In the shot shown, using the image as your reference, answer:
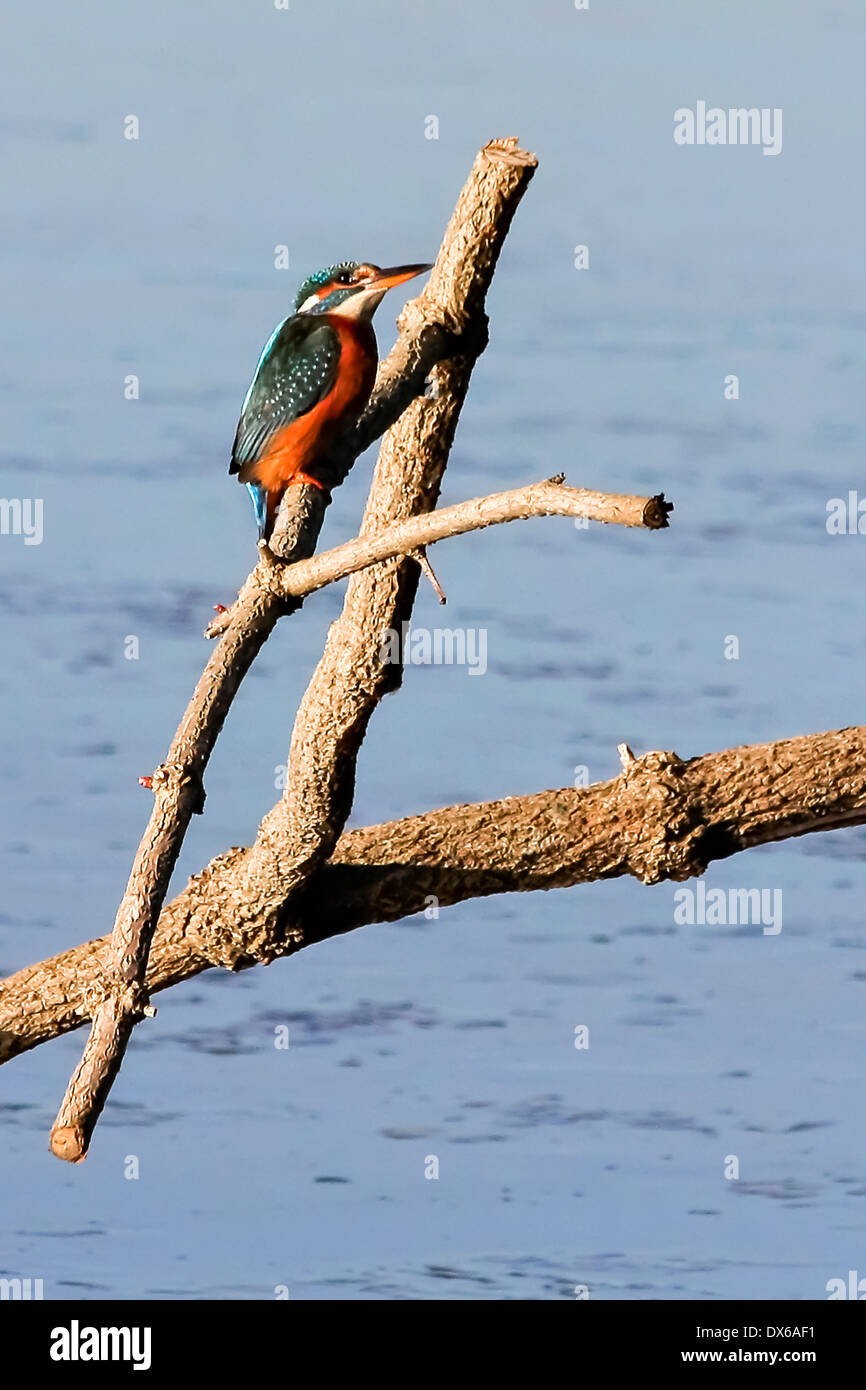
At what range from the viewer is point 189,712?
400cm

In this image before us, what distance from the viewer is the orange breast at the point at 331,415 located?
416cm

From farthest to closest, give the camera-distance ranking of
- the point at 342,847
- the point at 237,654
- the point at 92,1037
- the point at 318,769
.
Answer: the point at 342,847 < the point at 318,769 < the point at 237,654 < the point at 92,1037

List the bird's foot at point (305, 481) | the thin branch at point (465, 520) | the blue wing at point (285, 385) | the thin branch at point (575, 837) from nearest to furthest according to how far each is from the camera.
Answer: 1. the thin branch at point (465, 520)
2. the blue wing at point (285, 385)
3. the bird's foot at point (305, 481)
4. the thin branch at point (575, 837)

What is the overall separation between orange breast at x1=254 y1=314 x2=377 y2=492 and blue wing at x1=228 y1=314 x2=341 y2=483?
0.02m

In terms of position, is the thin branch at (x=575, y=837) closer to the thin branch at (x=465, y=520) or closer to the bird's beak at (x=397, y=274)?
the thin branch at (x=465, y=520)

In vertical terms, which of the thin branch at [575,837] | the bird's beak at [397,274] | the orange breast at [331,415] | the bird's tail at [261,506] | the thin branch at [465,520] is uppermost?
the bird's beak at [397,274]

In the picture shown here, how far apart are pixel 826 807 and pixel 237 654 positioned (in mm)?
1609

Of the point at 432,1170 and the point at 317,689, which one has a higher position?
the point at 317,689

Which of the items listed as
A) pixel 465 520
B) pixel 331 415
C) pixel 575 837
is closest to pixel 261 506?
pixel 331 415


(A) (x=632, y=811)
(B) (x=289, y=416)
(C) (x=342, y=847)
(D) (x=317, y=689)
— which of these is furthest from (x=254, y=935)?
(B) (x=289, y=416)

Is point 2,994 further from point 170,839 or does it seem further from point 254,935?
point 170,839

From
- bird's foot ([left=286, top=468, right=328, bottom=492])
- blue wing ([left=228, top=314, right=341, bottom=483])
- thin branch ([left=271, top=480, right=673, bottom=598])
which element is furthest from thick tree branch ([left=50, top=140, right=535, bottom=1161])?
blue wing ([left=228, top=314, right=341, bottom=483])

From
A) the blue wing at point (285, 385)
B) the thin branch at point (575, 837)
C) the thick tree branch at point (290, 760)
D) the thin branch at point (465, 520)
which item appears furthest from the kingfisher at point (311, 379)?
the thin branch at point (575, 837)

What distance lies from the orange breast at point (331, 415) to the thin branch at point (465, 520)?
12.8 inches
